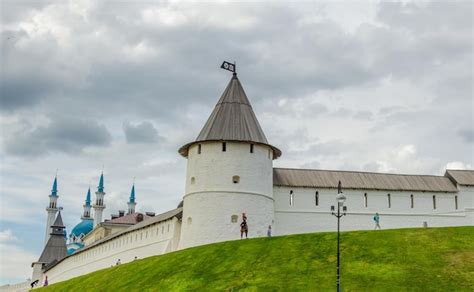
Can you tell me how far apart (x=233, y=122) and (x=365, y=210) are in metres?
11.9

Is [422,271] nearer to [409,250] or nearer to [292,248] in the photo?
[409,250]

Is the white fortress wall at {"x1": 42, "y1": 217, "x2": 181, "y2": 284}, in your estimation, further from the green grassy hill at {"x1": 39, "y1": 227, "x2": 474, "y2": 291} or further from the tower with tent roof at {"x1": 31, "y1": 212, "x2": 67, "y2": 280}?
the tower with tent roof at {"x1": 31, "y1": 212, "x2": 67, "y2": 280}

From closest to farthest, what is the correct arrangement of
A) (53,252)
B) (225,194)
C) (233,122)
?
(225,194)
(233,122)
(53,252)

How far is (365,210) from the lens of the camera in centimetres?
4706

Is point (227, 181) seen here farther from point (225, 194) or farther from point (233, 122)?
point (233, 122)

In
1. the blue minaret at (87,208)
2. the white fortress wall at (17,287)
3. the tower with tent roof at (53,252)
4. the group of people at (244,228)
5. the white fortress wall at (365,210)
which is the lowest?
the white fortress wall at (17,287)

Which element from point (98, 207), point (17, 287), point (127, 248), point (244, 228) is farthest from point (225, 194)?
point (98, 207)

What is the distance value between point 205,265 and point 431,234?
1216 centimetres

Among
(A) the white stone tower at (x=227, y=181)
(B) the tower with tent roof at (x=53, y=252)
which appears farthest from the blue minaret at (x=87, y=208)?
(A) the white stone tower at (x=227, y=181)

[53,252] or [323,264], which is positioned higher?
[323,264]

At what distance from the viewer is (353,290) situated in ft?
89.6

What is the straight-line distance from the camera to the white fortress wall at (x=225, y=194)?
42875 mm

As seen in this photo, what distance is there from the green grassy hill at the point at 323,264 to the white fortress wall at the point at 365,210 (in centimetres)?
1011

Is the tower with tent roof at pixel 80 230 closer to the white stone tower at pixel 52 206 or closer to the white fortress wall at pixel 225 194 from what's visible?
the white stone tower at pixel 52 206
